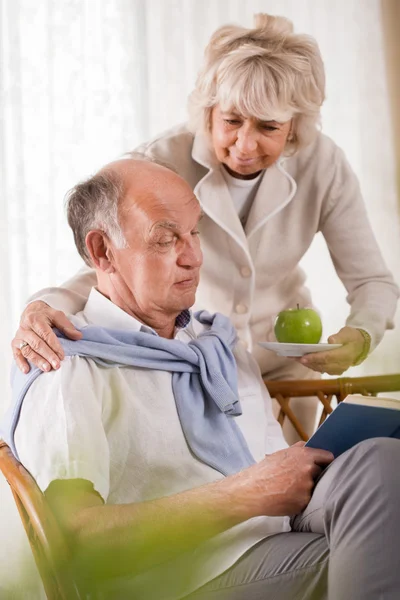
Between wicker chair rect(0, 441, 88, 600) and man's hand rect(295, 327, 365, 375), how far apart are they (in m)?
0.55

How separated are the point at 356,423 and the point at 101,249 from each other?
47cm

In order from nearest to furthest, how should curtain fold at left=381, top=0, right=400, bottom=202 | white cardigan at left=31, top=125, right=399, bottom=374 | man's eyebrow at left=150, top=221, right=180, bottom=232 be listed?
1. curtain fold at left=381, top=0, right=400, bottom=202
2. man's eyebrow at left=150, top=221, right=180, bottom=232
3. white cardigan at left=31, top=125, right=399, bottom=374

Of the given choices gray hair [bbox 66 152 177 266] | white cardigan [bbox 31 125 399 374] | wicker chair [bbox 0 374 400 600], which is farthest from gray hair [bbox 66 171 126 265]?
wicker chair [bbox 0 374 400 600]

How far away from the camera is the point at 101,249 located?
1155 millimetres

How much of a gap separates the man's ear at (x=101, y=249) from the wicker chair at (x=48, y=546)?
0.34 meters

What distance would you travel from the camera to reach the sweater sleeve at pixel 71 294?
120 cm

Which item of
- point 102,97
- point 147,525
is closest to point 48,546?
point 147,525

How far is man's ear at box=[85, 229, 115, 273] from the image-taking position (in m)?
1.15

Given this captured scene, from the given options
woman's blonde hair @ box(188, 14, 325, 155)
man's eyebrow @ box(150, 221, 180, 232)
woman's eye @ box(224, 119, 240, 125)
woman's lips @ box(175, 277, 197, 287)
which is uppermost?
woman's blonde hair @ box(188, 14, 325, 155)

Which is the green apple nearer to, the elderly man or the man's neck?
the elderly man

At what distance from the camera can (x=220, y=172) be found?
136 centimetres

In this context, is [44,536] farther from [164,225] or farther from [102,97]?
[102,97]

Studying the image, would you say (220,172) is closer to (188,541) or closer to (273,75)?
(273,75)

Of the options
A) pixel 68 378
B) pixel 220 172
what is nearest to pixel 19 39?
pixel 220 172
